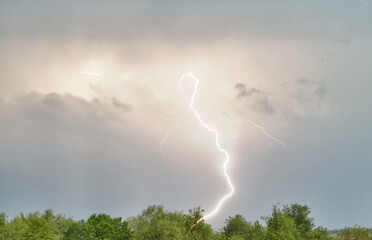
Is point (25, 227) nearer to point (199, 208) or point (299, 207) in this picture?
point (199, 208)

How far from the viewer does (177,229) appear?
5809 centimetres

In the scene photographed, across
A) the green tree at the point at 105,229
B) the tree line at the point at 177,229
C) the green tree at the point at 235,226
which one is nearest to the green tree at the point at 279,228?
the tree line at the point at 177,229

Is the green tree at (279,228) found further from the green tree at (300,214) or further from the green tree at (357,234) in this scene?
the green tree at (300,214)

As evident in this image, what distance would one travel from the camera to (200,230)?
63438mm

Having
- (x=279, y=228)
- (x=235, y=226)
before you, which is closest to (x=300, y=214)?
(x=235, y=226)

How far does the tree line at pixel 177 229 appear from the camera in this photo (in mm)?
49875

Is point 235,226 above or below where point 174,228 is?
above

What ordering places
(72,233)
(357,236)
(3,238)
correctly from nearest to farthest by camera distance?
(357,236), (3,238), (72,233)

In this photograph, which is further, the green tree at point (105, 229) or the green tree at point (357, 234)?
the green tree at point (105, 229)

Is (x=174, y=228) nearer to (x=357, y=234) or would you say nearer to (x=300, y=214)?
(x=357, y=234)

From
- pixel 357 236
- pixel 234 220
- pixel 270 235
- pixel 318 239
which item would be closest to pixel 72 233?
pixel 234 220

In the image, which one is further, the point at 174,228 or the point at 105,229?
the point at 105,229

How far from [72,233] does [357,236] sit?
58966 millimetres

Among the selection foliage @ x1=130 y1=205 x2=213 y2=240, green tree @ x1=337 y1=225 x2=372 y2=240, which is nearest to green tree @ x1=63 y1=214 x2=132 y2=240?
foliage @ x1=130 y1=205 x2=213 y2=240
